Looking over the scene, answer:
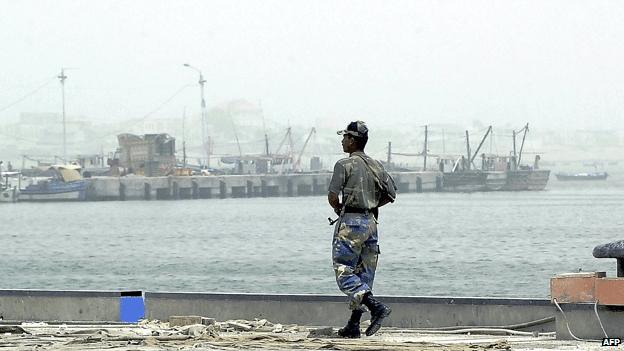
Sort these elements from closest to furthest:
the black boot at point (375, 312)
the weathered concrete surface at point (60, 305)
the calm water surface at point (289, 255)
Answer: the black boot at point (375, 312), the weathered concrete surface at point (60, 305), the calm water surface at point (289, 255)

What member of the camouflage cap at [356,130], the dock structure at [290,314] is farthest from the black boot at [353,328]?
the camouflage cap at [356,130]

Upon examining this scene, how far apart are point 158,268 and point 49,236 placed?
40044mm

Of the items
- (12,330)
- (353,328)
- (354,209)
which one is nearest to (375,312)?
(353,328)

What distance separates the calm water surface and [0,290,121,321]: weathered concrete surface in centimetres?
2936

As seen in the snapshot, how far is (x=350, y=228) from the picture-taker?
37.4 feet

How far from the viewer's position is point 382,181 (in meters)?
11.6

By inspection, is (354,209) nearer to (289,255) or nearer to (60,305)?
(60,305)

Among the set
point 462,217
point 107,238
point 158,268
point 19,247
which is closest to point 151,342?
point 158,268

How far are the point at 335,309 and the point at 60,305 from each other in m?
2.71

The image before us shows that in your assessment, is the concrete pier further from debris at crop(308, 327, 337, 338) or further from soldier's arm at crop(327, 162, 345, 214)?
soldier's arm at crop(327, 162, 345, 214)

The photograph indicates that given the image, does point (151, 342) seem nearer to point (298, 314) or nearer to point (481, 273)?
point (298, 314)

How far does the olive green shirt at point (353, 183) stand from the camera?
1145 centimetres

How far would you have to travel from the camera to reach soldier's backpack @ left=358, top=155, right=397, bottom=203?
1153 centimetres

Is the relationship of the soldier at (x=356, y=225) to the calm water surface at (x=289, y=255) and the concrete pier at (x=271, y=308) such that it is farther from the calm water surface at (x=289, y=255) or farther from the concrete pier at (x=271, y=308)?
the calm water surface at (x=289, y=255)
